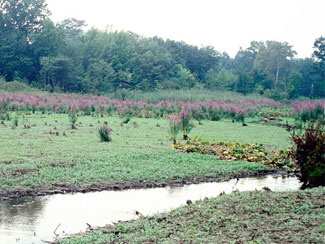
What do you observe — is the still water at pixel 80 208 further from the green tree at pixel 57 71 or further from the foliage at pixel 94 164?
the green tree at pixel 57 71

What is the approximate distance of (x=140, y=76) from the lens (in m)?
60.9

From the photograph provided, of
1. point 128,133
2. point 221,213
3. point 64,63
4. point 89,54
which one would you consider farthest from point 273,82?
point 221,213

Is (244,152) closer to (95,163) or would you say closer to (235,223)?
(95,163)

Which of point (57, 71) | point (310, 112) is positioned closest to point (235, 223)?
point (310, 112)

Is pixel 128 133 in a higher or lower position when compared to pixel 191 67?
lower

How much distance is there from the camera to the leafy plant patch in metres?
13.4

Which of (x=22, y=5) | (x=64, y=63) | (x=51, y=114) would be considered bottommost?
(x=51, y=114)

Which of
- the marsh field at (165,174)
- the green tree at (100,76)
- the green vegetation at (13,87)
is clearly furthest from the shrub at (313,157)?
the green tree at (100,76)

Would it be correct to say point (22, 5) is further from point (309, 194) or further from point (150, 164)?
point (309, 194)

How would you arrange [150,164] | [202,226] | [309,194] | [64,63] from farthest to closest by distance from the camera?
[64,63]
[150,164]
[309,194]
[202,226]

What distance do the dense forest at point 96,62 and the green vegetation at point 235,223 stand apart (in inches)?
1754

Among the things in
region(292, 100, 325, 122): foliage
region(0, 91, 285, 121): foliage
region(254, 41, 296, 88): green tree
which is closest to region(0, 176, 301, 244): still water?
region(0, 91, 285, 121): foliage

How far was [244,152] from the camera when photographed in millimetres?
14422

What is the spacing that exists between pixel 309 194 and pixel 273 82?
6746 centimetres
